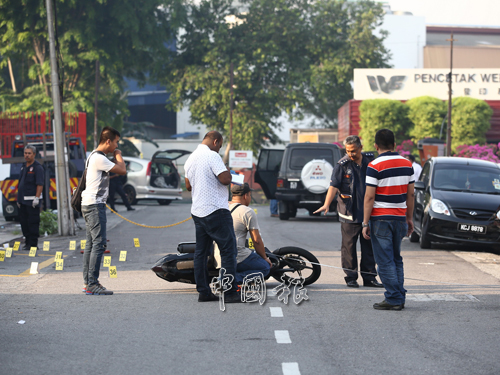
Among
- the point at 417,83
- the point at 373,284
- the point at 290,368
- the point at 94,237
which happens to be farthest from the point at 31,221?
the point at 417,83

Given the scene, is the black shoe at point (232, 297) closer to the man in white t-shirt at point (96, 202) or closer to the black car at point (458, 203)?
the man in white t-shirt at point (96, 202)

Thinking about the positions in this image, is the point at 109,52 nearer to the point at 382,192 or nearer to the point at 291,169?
the point at 291,169

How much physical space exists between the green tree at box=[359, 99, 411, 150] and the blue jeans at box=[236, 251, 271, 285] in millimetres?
27555

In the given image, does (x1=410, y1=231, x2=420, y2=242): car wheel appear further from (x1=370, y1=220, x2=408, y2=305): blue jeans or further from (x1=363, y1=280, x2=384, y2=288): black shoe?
(x1=370, y1=220, x2=408, y2=305): blue jeans

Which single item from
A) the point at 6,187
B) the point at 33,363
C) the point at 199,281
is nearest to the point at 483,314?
the point at 199,281

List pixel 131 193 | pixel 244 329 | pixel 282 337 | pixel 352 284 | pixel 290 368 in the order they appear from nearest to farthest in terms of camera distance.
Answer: pixel 290 368
pixel 282 337
pixel 244 329
pixel 352 284
pixel 131 193

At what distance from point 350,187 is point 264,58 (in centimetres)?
3171

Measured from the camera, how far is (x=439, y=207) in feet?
38.6

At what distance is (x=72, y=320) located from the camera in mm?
6270

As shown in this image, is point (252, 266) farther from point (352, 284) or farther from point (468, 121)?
point (468, 121)

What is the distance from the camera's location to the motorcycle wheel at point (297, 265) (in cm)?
799

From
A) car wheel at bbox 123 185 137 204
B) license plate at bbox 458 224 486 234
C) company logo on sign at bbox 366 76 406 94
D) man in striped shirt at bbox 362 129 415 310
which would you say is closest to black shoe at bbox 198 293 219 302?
man in striped shirt at bbox 362 129 415 310

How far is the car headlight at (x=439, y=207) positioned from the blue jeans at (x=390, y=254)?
4.99m

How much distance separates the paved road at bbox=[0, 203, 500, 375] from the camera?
15.8ft
